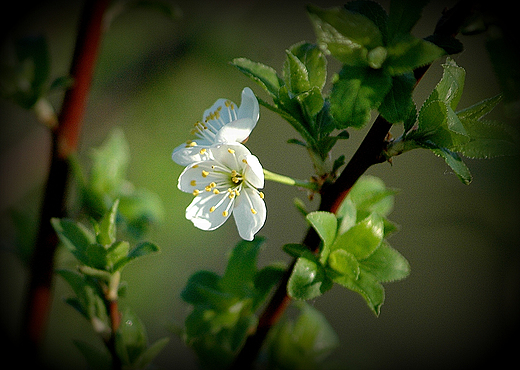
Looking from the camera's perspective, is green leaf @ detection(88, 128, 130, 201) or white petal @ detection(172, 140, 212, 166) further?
green leaf @ detection(88, 128, 130, 201)

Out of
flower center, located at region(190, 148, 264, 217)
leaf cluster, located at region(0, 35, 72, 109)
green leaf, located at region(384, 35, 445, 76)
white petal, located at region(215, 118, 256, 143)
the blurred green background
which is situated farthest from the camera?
the blurred green background

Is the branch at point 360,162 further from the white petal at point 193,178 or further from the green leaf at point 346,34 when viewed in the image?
the white petal at point 193,178

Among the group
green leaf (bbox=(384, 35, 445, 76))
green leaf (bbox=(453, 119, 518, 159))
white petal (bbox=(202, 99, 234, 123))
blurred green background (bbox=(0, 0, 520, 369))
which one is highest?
green leaf (bbox=(384, 35, 445, 76))

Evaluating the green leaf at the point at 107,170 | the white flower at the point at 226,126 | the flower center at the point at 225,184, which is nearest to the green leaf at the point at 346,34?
the white flower at the point at 226,126

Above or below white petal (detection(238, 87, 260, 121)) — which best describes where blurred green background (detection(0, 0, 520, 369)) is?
below

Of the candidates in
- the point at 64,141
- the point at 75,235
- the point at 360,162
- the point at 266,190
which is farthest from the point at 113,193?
the point at 266,190

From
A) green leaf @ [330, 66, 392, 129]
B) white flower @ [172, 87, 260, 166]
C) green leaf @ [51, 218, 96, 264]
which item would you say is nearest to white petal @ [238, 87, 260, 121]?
white flower @ [172, 87, 260, 166]

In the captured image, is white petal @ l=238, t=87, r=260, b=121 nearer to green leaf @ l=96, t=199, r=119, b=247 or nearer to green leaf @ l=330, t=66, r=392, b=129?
green leaf @ l=330, t=66, r=392, b=129
